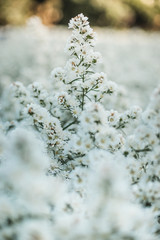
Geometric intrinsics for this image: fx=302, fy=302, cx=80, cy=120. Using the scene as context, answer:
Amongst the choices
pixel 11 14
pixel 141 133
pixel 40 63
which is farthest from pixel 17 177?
pixel 11 14

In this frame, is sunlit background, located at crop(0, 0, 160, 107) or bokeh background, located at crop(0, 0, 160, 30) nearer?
sunlit background, located at crop(0, 0, 160, 107)

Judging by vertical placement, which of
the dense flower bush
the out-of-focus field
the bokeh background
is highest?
the bokeh background

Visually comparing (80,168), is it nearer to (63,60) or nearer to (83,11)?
(63,60)

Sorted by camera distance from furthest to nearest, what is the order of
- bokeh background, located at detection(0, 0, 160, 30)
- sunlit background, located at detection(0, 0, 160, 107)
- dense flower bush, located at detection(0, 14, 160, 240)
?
bokeh background, located at detection(0, 0, 160, 30)
sunlit background, located at detection(0, 0, 160, 107)
dense flower bush, located at detection(0, 14, 160, 240)

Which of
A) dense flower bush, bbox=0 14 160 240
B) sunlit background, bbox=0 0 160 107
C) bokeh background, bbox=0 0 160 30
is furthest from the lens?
bokeh background, bbox=0 0 160 30

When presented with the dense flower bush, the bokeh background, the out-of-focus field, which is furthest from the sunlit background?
the bokeh background

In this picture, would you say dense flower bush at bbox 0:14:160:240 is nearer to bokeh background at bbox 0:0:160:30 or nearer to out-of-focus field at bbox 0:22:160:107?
out-of-focus field at bbox 0:22:160:107

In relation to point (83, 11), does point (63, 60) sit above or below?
below

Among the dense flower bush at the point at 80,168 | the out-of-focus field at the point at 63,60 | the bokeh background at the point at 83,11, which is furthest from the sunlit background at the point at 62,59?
the bokeh background at the point at 83,11

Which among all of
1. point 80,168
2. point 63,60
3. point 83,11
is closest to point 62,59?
point 63,60
